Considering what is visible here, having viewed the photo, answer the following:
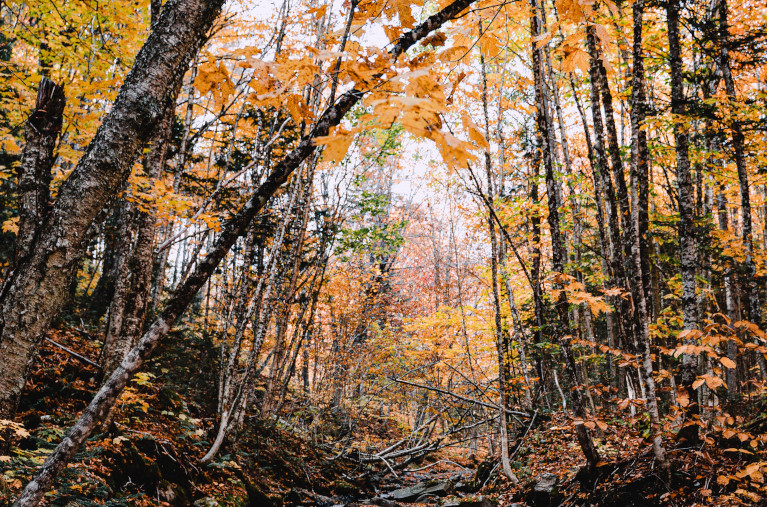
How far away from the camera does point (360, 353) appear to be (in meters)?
12.6

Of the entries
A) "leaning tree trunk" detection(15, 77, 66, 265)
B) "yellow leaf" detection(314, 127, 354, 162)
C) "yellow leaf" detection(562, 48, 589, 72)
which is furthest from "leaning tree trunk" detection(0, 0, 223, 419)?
"yellow leaf" detection(562, 48, 589, 72)

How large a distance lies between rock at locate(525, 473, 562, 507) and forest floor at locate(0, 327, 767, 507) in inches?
0.9

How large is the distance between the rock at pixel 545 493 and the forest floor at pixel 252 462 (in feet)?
0.08

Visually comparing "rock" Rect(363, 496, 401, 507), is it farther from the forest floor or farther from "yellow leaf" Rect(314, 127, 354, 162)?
"yellow leaf" Rect(314, 127, 354, 162)

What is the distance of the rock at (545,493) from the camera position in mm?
5617

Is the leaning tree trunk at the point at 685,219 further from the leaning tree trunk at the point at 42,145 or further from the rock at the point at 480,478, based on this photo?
the leaning tree trunk at the point at 42,145

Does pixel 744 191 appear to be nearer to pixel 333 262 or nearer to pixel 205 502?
pixel 205 502

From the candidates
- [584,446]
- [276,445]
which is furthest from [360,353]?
[584,446]

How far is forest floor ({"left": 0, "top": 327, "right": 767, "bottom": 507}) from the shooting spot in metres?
3.90

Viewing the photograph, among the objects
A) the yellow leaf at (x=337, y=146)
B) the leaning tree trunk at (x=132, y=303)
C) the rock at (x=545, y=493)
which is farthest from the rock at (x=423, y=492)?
the yellow leaf at (x=337, y=146)

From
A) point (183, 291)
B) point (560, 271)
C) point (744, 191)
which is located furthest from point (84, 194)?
point (744, 191)

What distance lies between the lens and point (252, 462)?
7.91 m

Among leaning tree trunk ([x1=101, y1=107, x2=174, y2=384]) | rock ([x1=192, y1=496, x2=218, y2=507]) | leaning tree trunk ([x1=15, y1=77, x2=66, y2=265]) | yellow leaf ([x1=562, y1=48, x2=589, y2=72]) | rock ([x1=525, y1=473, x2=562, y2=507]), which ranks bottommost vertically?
rock ([x1=525, y1=473, x2=562, y2=507])

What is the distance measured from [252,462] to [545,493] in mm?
5679
